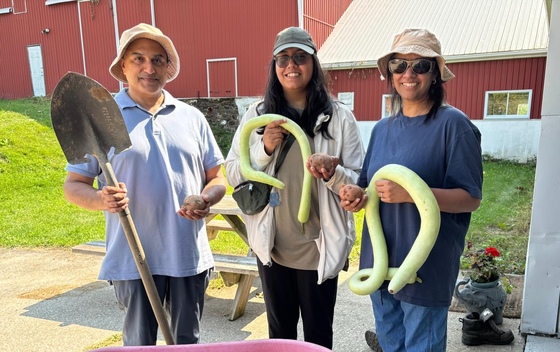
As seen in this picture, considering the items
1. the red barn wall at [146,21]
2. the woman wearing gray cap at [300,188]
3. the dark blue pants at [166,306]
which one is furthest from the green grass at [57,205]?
the red barn wall at [146,21]

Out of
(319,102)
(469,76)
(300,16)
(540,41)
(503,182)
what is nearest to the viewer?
(319,102)

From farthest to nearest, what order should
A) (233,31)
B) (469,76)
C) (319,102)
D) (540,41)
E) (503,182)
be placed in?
1. (233,31)
2. (469,76)
3. (540,41)
4. (503,182)
5. (319,102)

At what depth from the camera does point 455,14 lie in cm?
1572

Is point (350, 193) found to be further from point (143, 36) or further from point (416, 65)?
point (143, 36)

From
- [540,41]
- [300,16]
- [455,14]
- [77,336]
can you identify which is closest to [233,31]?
[300,16]

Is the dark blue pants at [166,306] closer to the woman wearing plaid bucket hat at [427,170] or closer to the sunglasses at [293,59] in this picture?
the woman wearing plaid bucket hat at [427,170]

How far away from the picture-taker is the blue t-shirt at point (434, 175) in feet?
5.76

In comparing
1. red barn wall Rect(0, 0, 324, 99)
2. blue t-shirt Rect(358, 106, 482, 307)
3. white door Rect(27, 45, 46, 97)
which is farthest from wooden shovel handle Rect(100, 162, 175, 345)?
white door Rect(27, 45, 46, 97)

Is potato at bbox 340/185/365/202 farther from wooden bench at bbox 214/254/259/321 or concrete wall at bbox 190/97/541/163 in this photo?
concrete wall at bbox 190/97/541/163

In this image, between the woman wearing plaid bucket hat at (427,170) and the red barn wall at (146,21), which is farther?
the red barn wall at (146,21)

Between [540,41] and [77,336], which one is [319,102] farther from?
[540,41]

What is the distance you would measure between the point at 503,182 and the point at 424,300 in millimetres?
9689

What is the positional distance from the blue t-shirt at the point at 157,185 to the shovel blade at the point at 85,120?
178 millimetres

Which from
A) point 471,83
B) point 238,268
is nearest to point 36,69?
point 471,83
